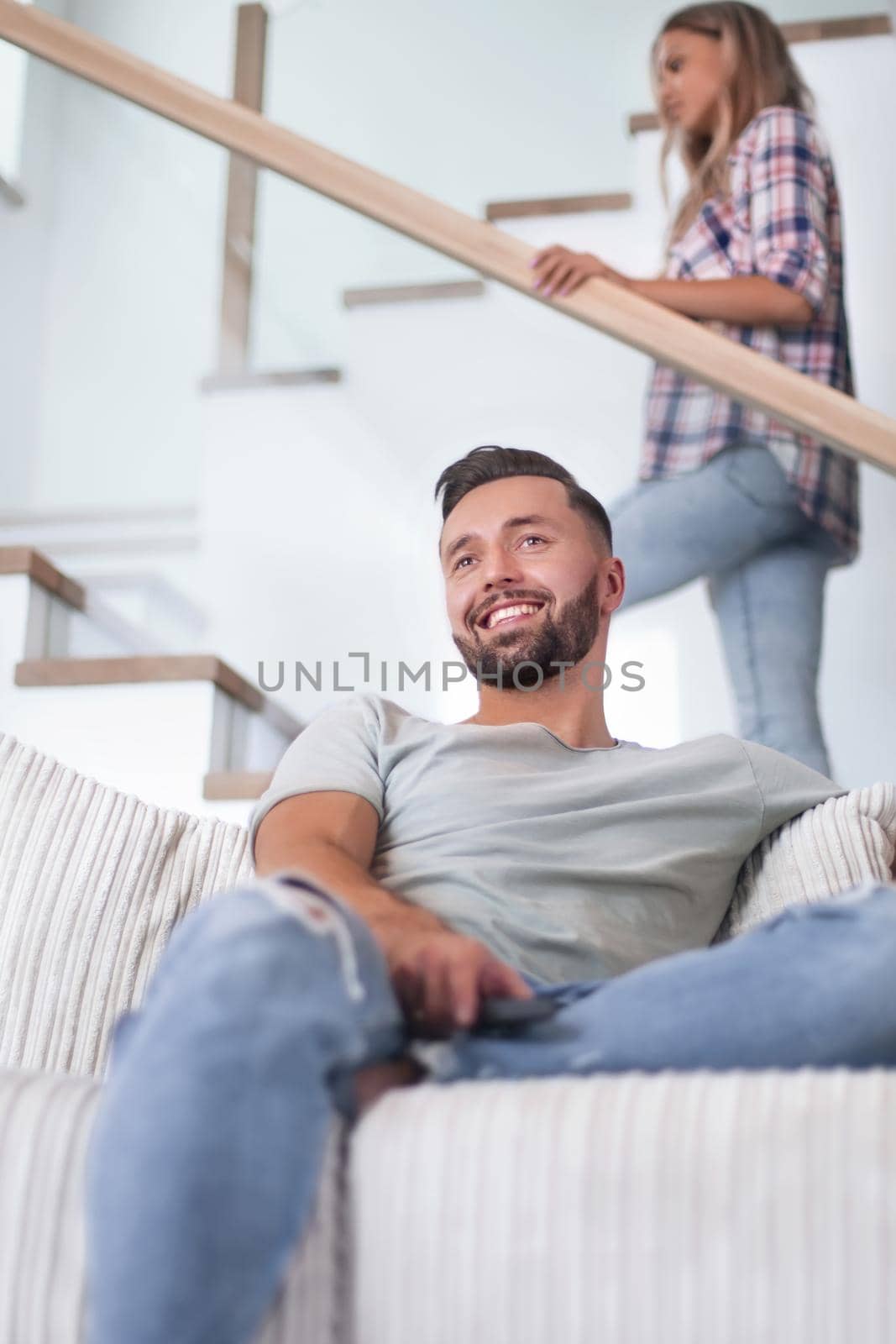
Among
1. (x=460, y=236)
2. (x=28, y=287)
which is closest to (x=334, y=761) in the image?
(x=460, y=236)

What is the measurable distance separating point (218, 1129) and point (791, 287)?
4.83 ft

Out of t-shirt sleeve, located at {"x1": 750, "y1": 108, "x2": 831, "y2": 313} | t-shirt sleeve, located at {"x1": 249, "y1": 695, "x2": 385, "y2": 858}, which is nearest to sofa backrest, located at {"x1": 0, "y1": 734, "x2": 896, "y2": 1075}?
t-shirt sleeve, located at {"x1": 249, "y1": 695, "x2": 385, "y2": 858}

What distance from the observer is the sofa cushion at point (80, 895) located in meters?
1.14

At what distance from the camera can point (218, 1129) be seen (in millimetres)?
560

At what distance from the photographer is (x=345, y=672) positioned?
204 cm

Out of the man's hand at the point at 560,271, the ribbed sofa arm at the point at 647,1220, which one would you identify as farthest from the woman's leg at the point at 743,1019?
the man's hand at the point at 560,271

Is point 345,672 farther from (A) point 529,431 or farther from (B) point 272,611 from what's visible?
(A) point 529,431

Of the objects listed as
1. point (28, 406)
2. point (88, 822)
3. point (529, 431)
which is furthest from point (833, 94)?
point (88, 822)

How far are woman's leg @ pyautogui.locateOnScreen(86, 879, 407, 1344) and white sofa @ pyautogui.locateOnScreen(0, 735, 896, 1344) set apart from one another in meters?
0.04

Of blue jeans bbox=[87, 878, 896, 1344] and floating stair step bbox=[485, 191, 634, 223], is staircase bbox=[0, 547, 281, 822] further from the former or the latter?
blue jeans bbox=[87, 878, 896, 1344]

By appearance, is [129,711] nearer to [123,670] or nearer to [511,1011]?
[123,670]

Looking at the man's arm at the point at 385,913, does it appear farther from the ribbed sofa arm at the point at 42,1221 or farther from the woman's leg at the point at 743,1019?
the ribbed sofa arm at the point at 42,1221

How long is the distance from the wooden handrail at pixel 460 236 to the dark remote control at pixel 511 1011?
84 cm

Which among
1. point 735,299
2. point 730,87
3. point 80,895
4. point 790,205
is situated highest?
point 730,87
